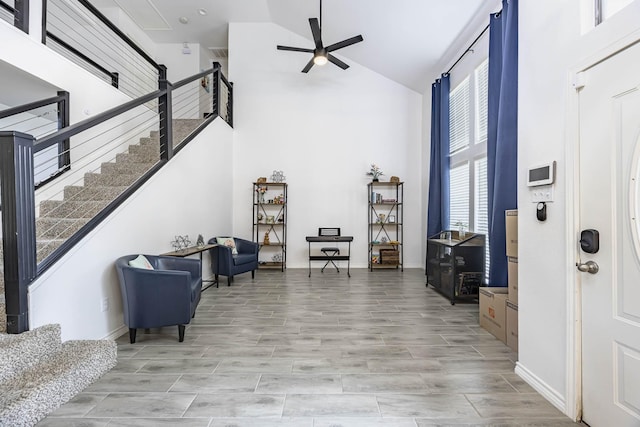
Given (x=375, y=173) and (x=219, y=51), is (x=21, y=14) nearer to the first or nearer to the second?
(x=219, y=51)

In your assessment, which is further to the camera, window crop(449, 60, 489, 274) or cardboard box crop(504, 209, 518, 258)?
window crop(449, 60, 489, 274)

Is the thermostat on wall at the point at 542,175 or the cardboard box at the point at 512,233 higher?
the thermostat on wall at the point at 542,175

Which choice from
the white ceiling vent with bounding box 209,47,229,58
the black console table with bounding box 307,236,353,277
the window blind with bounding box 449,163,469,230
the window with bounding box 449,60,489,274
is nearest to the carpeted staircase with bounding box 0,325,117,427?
the black console table with bounding box 307,236,353,277

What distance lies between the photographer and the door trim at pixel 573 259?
1908 mm

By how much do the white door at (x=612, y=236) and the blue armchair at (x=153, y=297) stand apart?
3.05 metres

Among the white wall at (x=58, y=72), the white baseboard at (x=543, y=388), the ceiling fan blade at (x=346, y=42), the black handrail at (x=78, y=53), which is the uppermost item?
the ceiling fan blade at (x=346, y=42)

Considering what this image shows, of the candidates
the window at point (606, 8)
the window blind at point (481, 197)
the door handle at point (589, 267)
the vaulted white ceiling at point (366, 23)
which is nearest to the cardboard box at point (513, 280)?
the door handle at point (589, 267)

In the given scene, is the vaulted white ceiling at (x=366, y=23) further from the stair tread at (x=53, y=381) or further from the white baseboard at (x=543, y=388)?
the stair tread at (x=53, y=381)

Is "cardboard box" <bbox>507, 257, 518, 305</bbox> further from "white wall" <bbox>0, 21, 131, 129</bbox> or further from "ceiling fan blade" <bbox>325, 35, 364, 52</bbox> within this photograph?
"white wall" <bbox>0, 21, 131, 129</bbox>

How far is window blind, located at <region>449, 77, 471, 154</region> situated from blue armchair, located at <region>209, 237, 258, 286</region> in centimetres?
414

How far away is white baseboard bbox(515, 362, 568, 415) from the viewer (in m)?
1.99

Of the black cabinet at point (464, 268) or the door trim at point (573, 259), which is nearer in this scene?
the door trim at point (573, 259)

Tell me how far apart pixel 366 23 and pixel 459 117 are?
2319mm

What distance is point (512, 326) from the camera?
9.41 ft
